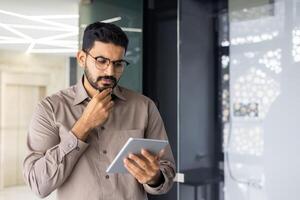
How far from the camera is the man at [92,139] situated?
3.51 feet

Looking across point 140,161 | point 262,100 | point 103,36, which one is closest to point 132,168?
point 140,161

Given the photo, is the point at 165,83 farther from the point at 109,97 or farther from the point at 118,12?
the point at 109,97

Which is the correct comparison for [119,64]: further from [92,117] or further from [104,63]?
[92,117]

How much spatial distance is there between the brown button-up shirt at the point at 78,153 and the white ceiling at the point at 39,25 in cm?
204

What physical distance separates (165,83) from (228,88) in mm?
489

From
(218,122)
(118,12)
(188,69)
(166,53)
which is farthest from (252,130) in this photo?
(118,12)

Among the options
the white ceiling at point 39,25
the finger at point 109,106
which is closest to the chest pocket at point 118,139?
the finger at point 109,106

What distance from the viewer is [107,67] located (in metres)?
1.15

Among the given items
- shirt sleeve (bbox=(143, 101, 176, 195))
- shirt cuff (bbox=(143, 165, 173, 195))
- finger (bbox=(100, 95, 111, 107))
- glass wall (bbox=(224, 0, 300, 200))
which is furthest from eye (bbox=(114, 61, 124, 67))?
glass wall (bbox=(224, 0, 300, 200))

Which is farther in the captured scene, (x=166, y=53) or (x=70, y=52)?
(x=70, y=52)

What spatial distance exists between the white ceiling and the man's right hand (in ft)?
7.00

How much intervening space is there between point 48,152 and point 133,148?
0.26 metres

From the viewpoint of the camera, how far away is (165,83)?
115 inches

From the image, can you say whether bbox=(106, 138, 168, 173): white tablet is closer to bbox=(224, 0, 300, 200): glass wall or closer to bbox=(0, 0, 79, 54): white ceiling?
bbox=(224, 0, 300, 200): glass wall
